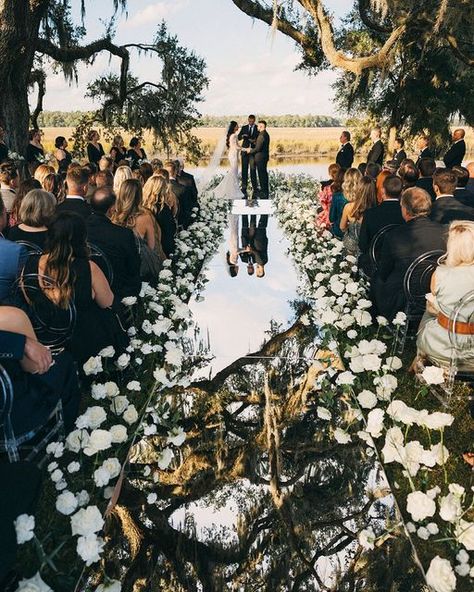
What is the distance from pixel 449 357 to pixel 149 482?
6.48ft

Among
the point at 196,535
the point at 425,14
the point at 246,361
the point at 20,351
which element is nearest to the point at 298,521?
the point at 196,535

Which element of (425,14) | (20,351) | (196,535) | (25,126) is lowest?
(196,535)

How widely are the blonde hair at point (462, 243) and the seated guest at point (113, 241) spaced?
255 centimetres

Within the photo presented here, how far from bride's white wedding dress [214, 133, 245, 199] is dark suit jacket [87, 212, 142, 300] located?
497 inches

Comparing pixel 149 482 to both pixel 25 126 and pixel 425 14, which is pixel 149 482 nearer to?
pixel 25 126

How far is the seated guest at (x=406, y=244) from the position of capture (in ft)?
15.6

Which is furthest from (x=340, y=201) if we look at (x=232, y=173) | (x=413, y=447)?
(x=232, y=173)

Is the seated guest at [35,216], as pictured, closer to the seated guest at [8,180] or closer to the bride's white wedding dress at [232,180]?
the seated guest at [8,180]

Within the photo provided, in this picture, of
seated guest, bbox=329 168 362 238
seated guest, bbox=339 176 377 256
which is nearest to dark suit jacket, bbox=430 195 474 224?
seated guest, bbox=339 176 377 256

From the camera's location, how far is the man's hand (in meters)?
2.75

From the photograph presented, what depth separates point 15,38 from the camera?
12227 mm

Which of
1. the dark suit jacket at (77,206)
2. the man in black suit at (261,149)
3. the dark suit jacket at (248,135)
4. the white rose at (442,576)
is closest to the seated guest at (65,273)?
the dark suit jacket at (77,206)

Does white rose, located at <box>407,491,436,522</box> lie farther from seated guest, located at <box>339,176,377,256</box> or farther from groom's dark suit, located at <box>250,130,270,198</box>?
groom's dark suit, located at <box>250,130,270,198</box>

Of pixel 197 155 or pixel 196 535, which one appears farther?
pixel 197 155
